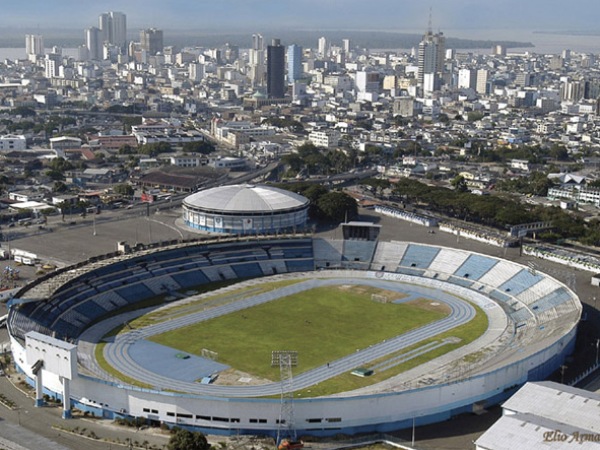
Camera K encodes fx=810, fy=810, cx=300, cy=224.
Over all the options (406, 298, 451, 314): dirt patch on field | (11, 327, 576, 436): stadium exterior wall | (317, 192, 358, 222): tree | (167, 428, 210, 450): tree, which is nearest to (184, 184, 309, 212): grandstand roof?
(317, 192, 358, 222): tree

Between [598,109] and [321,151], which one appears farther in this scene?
[598,109]

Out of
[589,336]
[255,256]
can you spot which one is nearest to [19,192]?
[255,256]

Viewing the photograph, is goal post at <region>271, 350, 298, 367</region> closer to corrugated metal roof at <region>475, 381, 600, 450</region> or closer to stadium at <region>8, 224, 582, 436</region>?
stadium at <region>8, 224, 582, 436</region>

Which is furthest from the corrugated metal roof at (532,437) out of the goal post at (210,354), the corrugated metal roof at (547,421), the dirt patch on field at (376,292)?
the dirt patch on field at (376,292)

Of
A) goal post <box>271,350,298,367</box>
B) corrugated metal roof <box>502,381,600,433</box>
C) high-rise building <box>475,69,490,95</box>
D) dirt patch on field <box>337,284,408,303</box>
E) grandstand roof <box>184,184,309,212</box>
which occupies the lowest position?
dirt patch on field <box>337,284,408,303</box>

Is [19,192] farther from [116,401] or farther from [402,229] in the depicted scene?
[116,401]
